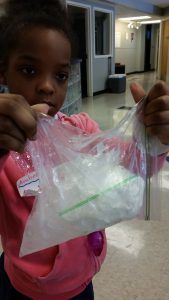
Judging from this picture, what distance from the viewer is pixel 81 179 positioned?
0.42 metres

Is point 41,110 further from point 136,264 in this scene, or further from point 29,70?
point 136,264

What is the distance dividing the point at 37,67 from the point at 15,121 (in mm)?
200

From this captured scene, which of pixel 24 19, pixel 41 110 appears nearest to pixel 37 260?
pixel 41 110

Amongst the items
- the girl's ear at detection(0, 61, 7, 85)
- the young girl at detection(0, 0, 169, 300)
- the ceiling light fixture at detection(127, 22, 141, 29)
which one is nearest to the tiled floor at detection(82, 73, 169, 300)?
the young girl at detection(0, 0, 169, 300)

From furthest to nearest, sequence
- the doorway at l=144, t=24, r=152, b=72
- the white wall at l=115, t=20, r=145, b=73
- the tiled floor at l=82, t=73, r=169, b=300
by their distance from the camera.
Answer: the doorway at l=144, t=24, r=152, b=72
the white wall at l=115, t=20, r=145, b=73
the tiled floor at l=82, t=73, r=169, b=300

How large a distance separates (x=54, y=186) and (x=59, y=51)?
0.85 ft

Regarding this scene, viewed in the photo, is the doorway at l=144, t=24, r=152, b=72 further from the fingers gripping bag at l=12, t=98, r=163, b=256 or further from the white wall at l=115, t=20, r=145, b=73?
the fingers gripping bag at l=12, t=98, r=163, b=256

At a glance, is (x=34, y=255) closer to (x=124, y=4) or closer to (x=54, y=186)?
(x=54, y=186)

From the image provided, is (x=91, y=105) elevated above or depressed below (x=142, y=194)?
below

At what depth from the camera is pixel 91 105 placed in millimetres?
5188

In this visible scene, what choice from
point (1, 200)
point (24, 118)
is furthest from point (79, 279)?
point (24, 118)

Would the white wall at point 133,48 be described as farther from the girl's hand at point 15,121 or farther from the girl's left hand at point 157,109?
the girl's hand at point 15,121

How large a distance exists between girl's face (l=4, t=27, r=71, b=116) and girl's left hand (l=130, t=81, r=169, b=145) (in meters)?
0.15

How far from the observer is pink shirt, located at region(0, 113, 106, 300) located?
0.54 metres
